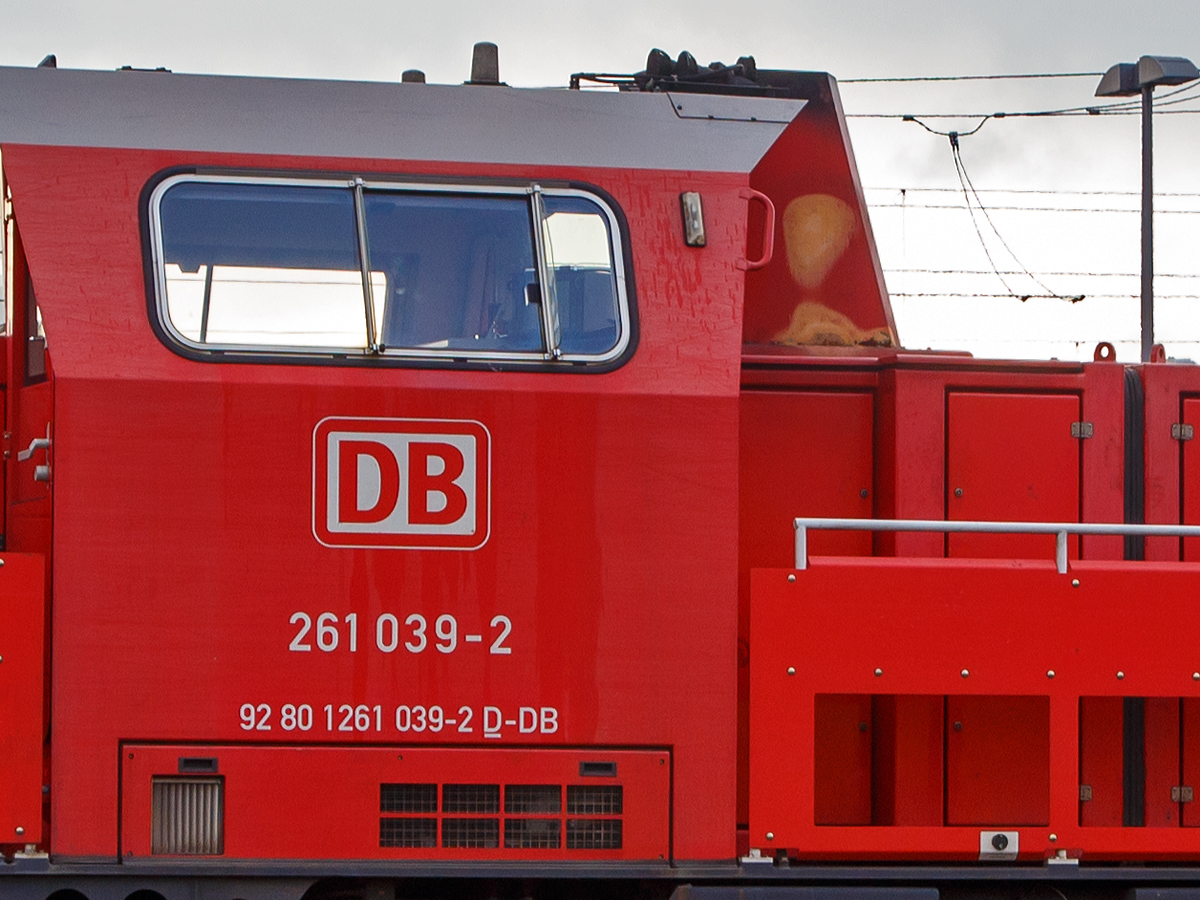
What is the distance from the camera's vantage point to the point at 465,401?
439cm

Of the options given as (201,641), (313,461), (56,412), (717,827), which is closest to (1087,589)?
(717,827)

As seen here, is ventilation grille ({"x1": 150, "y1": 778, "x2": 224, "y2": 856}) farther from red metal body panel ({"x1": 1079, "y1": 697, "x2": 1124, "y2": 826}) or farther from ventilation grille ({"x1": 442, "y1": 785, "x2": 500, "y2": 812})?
red metal body panel ({"x1": 1079, "y1": 697, "x2": 1124, "y2": 826})

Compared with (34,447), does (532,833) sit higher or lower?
lower

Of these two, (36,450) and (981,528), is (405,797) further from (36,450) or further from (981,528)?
(981,528)

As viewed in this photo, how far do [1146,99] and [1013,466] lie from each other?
1158 cm

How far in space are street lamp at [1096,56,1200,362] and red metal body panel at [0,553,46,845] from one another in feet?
43.5

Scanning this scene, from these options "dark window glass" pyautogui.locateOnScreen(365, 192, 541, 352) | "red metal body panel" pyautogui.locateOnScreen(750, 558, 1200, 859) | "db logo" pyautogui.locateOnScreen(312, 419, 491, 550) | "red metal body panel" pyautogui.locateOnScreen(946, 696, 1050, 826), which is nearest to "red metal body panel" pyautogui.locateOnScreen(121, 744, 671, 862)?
"red metal body panel" pyautogui.locateOnScreen(750, 558, 1200, 859)

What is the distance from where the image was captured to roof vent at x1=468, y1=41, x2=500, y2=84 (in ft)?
15.5

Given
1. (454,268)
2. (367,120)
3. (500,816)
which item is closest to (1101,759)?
(500,816)

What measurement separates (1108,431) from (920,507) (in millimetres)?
841

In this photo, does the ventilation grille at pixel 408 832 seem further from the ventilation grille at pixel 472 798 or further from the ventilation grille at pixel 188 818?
the ventilation grille at pixel 188 818

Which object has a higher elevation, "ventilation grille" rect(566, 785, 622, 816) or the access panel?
the access panel

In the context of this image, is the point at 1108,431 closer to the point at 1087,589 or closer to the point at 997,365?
the point at 997,365

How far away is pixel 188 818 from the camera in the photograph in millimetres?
4383
